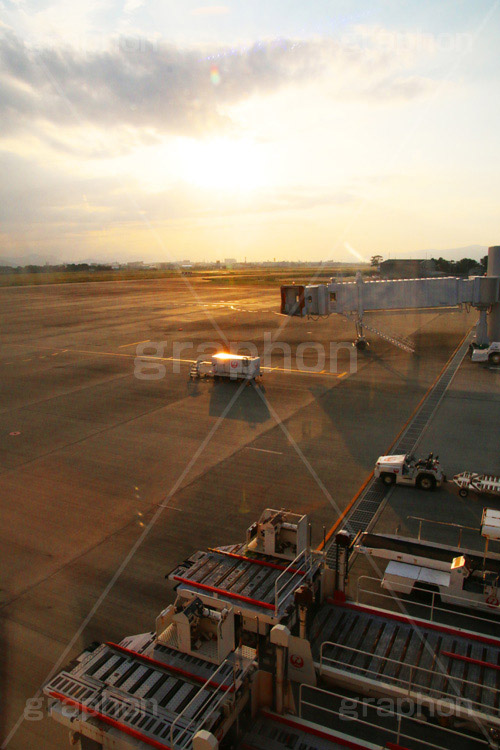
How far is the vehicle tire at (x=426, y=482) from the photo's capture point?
19828mm

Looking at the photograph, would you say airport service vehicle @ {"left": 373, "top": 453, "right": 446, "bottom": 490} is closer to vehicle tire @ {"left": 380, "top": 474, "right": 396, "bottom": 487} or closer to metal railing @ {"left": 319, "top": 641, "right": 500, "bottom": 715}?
vehicle tire @ {"left": 380, "top": 474, "right": 396, "bottom": 487}

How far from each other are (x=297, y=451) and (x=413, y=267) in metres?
123

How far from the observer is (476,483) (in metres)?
19.0

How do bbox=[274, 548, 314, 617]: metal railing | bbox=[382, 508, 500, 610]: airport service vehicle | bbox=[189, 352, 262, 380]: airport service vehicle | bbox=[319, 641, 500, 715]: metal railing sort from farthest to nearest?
bbox=[189, 352, 262, 380]: airport service vehicle
bbox=[382, 508, 500, 610]: airport service vehicle
bbox=[274, 548, 314, 617]: metal railing
bbox=[319, 641, 500, 715]: metal railing

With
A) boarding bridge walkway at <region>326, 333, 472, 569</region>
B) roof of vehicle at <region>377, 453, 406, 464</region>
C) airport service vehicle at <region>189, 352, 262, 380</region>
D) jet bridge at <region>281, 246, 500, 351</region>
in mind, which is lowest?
boarding bridge walkway at <region>326, 333, 472, 569</region>

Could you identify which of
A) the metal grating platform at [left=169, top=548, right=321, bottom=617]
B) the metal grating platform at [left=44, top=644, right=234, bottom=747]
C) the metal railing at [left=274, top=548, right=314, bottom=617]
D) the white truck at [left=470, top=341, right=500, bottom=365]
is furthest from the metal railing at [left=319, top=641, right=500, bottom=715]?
the white truck at [left=470, top=341, right=500, bottom=365]

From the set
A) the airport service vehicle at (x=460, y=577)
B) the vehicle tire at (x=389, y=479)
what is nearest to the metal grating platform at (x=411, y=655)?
the airport service vehicle at (x=460, y=577)

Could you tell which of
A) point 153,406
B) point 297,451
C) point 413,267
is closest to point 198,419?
point 153,406

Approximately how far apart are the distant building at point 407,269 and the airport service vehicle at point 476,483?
11230 centimetres

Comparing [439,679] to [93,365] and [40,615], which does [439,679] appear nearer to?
[40,615]

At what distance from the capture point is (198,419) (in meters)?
28.4

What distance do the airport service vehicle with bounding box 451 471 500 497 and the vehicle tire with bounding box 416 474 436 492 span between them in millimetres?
772

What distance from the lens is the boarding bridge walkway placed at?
16984 mm

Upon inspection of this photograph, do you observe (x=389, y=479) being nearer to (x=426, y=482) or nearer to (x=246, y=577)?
(x=426, y=482)
